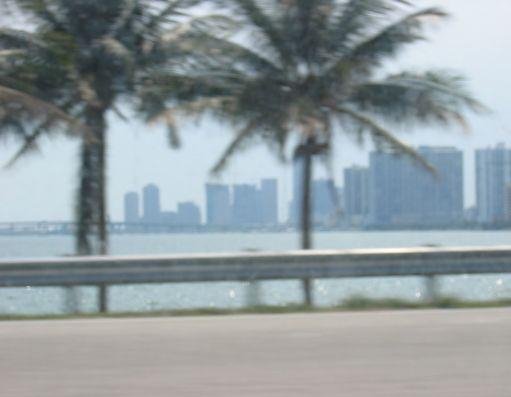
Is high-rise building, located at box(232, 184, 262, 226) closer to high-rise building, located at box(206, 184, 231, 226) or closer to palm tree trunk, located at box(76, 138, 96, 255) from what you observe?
high-rise building, located at box(206, 184, 231, 226)

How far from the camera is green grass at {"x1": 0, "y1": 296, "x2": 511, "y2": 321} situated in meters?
12.9

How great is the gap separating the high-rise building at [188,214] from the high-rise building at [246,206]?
1.45 m

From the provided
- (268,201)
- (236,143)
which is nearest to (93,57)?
(236,143)

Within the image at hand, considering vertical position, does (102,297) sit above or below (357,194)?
below

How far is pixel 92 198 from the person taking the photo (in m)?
19.6

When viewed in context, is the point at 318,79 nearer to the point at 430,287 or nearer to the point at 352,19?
the point at 352,19

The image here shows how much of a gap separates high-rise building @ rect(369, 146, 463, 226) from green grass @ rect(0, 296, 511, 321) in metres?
9.55

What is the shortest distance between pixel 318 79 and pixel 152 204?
15148mm

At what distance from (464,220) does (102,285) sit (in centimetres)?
1265

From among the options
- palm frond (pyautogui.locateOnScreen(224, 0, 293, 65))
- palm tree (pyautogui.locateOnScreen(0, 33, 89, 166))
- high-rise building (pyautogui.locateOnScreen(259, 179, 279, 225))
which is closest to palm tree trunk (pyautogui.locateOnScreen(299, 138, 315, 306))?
palm frond (pyautogui.locateOnScreen(224, 0, 293, 65))

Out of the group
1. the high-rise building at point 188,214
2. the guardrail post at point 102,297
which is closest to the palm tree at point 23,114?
the guardrail post at point 102,297

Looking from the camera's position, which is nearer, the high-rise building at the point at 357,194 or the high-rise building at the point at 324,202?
the high-rise building at the point at 324,202

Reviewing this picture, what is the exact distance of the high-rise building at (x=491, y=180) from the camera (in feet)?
81.7

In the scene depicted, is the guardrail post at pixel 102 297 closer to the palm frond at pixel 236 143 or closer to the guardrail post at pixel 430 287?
the palm frond at pixel 236 143
